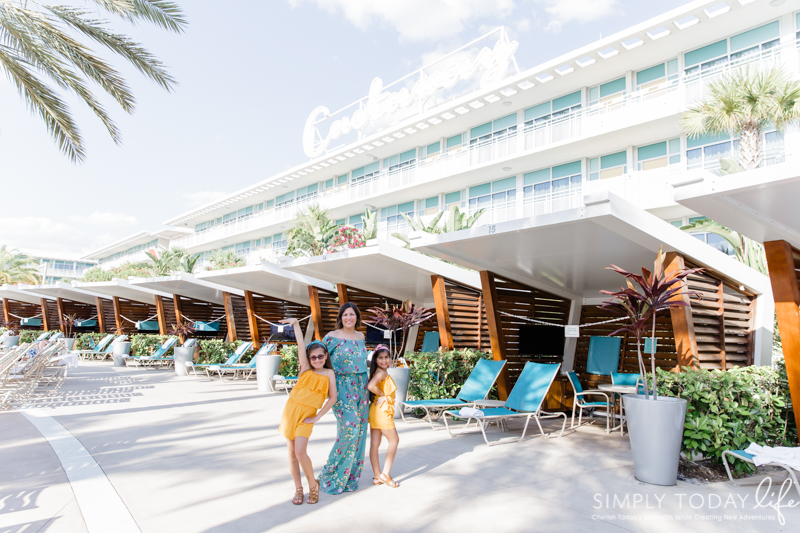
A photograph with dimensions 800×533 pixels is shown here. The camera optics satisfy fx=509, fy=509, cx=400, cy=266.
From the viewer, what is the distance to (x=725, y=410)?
15.9 feet

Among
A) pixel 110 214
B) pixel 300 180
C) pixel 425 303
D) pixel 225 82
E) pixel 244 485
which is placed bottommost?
pixel 244 485

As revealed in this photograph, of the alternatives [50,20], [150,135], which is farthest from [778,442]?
[150,135]

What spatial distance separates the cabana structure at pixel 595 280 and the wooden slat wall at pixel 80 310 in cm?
2354

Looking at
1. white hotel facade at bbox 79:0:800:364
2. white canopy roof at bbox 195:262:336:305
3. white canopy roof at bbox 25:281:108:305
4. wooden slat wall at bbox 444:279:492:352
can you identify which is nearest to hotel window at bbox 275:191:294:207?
white hotel facade at bbox 79:0:800:364

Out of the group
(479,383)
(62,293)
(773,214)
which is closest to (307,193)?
(62,293)

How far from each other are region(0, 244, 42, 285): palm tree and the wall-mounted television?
39983mm

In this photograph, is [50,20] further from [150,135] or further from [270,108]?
[270,108]

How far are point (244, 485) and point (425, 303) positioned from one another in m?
8.62

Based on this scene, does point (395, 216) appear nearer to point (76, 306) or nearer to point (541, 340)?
point (76, 306)

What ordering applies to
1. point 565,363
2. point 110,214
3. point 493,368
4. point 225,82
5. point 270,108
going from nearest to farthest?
point 493,368
point 565,363
point 225,82
point 270,108
point 110,214

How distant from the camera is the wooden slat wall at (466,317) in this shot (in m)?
9.80

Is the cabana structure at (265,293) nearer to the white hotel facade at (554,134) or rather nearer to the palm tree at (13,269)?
the white hotel facade at (554,134)

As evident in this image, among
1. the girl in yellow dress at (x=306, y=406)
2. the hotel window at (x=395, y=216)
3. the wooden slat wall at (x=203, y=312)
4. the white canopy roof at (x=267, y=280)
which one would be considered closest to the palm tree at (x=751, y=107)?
the white canopy roof at (x=267, y=280)

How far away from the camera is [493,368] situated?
25.2 ft
